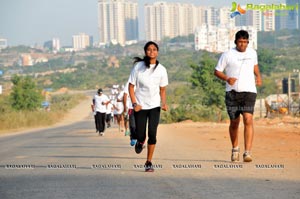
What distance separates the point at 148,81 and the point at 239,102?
1582 mm

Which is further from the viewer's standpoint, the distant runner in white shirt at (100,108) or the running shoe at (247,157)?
the distant runner in white shirt at (100,108)

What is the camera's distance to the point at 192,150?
552 inches

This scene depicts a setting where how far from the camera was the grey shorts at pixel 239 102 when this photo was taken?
1084 centimetres

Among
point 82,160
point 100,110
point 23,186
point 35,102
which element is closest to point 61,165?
point 82,160

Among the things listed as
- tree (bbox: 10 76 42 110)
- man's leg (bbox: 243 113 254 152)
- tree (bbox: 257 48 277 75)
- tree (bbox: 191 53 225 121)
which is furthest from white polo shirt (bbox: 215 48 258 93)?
tree (bbox: 257 48 277 75)

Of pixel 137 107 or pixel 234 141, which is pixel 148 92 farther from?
pixel 234 141

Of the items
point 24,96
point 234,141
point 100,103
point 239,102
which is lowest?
point 24,96

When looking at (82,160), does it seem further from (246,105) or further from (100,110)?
(100,110)

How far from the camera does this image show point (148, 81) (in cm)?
1014

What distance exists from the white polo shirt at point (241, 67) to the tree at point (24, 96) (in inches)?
2049

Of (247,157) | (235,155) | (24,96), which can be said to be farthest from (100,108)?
(24,96)

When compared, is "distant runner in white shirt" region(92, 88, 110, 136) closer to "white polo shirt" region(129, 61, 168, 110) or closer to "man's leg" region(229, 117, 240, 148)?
"man's leg" region(229, 117, 240, 148)

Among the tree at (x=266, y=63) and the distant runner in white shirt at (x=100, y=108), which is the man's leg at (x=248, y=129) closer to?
the distant runner in white shirt at (x=100, y=108)

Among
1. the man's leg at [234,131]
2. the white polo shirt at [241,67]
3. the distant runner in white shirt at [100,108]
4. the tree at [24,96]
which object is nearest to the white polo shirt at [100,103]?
the distant runner in white shirt at [100,108]
